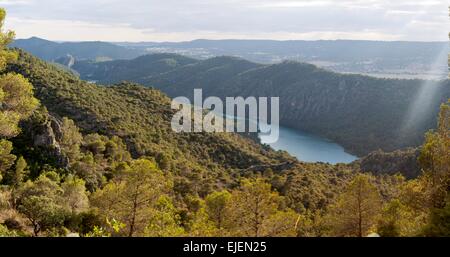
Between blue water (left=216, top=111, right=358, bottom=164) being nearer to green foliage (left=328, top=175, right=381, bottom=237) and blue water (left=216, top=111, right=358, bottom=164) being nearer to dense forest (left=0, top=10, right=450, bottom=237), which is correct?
dense forest (left=0, top=10, right=450, bottom=237)

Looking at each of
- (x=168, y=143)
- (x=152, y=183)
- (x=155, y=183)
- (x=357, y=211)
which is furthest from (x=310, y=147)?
(x=152, y=183)

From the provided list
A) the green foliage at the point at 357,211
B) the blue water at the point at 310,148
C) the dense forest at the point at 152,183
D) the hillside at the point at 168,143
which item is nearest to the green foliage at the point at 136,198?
the dense forest at the point at 152,183

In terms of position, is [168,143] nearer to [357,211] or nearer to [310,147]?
[357,211]

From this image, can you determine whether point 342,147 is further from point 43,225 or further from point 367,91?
point 43,225

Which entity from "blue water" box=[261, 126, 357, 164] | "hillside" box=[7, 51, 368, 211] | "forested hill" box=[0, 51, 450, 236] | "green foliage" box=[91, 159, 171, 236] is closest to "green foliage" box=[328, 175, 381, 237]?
"forested hill" box=[0, 51, 450, 236]

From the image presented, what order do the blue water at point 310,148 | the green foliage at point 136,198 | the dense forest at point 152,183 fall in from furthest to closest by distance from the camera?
the blue water at point 310,148, the green foliage at point 136,198, the dense forest at point 152,183

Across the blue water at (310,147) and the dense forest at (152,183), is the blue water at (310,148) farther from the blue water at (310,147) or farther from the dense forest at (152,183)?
the dense forest at (152,183)
